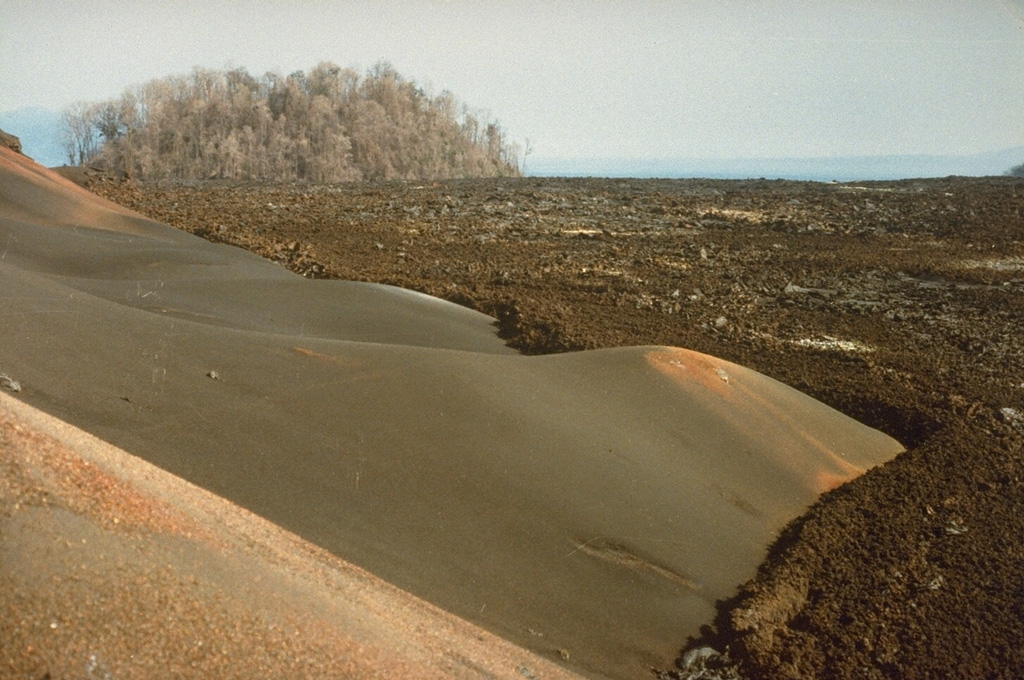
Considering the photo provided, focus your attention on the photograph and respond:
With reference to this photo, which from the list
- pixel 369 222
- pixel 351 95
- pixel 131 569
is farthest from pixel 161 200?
pixel 351 95

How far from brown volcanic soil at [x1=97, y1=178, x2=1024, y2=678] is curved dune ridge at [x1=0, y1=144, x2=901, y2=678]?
1.41 feet

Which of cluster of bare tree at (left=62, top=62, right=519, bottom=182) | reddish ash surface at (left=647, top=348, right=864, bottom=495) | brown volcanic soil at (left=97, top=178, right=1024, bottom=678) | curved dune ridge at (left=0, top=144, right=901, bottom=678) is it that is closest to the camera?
curved dune ridge at (left=0, top=144, right=901, bottom=678)

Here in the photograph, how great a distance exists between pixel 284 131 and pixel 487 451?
3188 centimetres

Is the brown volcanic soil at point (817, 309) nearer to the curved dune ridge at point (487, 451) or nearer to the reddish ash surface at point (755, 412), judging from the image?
the reddish ash surface at point (755, 412)

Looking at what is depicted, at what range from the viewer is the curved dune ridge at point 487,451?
4.29 meters

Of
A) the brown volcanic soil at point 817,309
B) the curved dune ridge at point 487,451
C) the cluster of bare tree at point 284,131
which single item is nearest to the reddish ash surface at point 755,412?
the curved dune ridge at point 487,451

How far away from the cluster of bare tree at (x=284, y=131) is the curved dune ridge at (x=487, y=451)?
81.5ft

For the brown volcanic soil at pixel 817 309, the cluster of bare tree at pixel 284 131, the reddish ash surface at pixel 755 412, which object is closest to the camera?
the brown volcanic soil at pixel 817 309

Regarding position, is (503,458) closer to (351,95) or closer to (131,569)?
(131,569)

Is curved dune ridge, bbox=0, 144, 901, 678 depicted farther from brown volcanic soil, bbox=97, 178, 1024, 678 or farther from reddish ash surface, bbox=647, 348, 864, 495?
brown volcanic soil, bbox=97, 178, 1024, 678

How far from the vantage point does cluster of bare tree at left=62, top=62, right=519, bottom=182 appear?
31172 millimetres

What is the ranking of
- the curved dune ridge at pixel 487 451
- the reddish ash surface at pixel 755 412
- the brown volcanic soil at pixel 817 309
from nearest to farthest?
the curved dune ridge at pixel 487 451
the brown volcanic soil at pixel 817 309
the reddish ash surface at pixel 755 412

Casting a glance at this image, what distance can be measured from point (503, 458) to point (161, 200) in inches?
644

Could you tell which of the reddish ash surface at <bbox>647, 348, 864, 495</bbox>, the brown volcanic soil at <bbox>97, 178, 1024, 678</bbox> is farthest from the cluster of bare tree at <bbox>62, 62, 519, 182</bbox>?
the reddish ash surface at <bbox>647, 348, 864, 495</bbox>
